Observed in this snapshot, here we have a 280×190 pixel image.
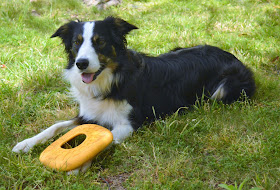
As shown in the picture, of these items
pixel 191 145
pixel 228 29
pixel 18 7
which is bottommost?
pixel 191 145

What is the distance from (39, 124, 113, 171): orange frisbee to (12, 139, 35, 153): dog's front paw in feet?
0.89

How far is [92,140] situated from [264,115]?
76.1 inches

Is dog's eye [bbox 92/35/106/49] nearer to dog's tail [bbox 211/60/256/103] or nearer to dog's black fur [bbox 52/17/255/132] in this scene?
dog's black fur [bbox 52/17/255/132]

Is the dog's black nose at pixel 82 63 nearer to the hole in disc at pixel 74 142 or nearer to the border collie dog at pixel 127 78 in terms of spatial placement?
the border collie dog at pixel 127 78

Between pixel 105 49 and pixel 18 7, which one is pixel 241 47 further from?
pixel 18 7

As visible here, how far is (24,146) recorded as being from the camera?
2.85 meters

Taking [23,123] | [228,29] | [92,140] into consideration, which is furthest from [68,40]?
[228,29]

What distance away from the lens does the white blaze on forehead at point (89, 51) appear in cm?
291

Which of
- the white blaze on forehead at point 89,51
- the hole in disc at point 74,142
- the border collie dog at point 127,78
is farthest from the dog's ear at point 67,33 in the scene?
the hole in disc at point 74,142

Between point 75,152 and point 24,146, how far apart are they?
24.5 inches

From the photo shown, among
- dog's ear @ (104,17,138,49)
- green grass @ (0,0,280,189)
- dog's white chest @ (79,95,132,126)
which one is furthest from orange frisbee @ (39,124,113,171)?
dog's ear @ (104,17,138,49)

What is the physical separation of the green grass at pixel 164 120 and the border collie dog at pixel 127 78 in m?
0.18

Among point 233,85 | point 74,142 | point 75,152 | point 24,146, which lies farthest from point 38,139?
point 233,85

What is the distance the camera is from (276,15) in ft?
21.2
